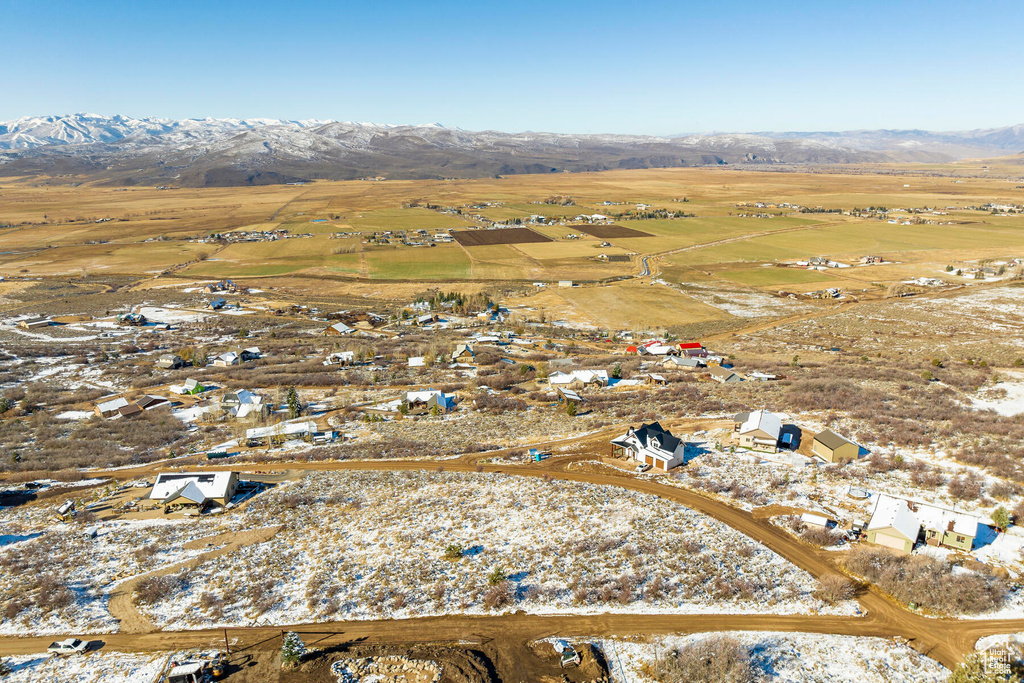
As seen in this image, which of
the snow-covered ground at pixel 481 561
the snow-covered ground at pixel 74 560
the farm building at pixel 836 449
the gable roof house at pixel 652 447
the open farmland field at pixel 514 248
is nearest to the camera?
the snow-covered ground at pixel 74 560

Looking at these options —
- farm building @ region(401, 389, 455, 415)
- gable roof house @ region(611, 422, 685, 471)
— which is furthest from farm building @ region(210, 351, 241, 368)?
gable roof house @ region(611, 422, 685, 471)

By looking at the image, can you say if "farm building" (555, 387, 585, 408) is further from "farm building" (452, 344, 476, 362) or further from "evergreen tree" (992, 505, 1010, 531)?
"evergreen tree" (992, 505, 1010, 531)

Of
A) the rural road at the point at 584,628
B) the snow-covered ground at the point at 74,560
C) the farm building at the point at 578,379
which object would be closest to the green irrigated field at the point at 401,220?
the farm building at the point at 578,379

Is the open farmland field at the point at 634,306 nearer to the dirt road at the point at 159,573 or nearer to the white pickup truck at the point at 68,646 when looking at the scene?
the dirt road at the point at 159,573

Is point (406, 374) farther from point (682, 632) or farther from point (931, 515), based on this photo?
point (931, 515)

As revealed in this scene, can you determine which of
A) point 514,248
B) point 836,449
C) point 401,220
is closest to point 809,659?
point 836,449
